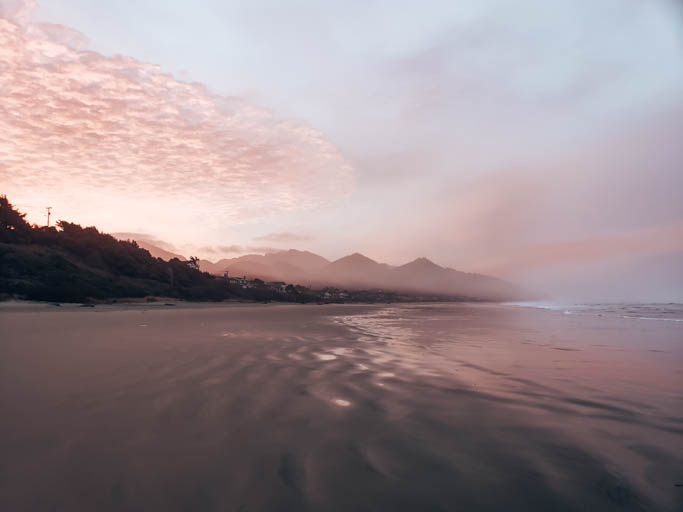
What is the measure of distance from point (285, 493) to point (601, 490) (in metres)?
2.06

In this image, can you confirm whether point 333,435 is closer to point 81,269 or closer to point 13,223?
point 81,269

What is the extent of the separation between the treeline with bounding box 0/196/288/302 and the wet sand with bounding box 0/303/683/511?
26533 millimetres

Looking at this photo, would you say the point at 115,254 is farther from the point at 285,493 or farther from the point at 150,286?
the point at 285,493

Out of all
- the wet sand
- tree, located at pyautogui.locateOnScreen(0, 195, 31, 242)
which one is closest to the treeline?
tree, located at pyautogui.locateOnScreen(0, 195, 31, 242)

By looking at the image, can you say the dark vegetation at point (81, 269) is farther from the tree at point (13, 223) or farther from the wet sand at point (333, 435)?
the wet sand at point (333, 435)

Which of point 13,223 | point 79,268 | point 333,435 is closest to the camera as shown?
point 333,435

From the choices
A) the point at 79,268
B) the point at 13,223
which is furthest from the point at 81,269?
the point at 13,223

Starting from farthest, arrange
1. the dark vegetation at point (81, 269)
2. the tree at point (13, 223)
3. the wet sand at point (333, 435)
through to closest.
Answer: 1. the tree at point (13, 223)
2. the dark vegetation at point (81, 269)
3. the wet sand at point (333, 435)

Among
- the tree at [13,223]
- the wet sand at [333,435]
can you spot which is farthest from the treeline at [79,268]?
the wet sand at [333,435]

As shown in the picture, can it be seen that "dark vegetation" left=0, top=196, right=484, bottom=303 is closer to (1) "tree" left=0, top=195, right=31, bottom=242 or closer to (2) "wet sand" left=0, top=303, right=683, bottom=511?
(1) "tree" left=0, top=195, right=31, bottom=242

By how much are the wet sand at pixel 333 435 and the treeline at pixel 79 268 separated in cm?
2653

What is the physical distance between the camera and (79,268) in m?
35.1

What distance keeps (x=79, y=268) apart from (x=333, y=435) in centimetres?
4180

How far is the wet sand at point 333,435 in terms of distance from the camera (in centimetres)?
213
